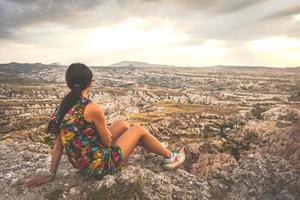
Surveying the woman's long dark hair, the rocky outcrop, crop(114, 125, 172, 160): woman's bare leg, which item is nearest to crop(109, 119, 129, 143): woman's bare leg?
crop(114, 125, 172, 160): woman's bare leg

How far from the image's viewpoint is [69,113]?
11.1 meters

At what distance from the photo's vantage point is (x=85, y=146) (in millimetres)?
11375

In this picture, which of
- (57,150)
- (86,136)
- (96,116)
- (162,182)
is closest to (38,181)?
(57,150)

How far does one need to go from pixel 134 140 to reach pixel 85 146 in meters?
1.72

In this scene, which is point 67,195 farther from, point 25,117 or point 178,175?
point 25,117

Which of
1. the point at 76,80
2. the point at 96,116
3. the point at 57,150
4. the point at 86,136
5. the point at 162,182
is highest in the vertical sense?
the point at 76,80

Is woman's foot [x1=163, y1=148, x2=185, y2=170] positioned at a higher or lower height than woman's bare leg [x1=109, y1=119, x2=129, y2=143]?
lower

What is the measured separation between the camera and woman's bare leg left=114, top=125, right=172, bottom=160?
1210 cm

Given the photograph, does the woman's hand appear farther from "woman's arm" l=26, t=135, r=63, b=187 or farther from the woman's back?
the woman's back

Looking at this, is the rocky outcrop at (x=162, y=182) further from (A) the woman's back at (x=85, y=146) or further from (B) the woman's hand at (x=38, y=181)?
(A) the woman's back at (x=85, y=146)

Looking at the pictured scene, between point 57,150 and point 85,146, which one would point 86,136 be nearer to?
point 85,146

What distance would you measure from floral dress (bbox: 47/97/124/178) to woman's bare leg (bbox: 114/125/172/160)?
0.26m

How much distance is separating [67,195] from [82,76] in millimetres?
→ 3892

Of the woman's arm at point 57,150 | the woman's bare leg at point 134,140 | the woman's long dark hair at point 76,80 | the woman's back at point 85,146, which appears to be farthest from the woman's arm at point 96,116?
the woman's arm at point 57,150
